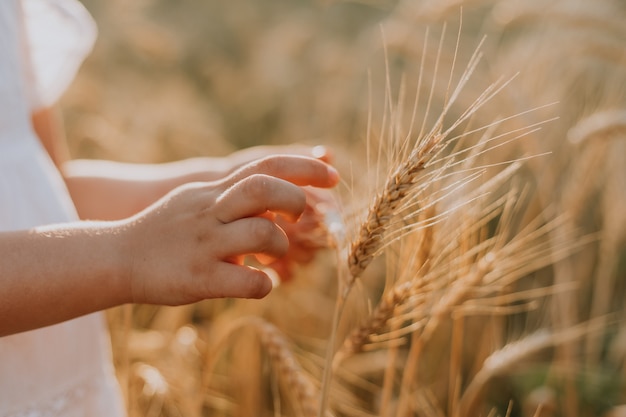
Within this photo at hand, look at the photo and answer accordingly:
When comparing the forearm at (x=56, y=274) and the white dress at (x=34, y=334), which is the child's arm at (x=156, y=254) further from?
the white dress at (x=34, y=334)

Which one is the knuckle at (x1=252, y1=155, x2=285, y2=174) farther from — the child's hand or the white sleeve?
the white sleeve

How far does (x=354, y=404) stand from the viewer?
1111mm

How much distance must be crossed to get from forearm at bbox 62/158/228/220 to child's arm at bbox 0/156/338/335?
26 cm

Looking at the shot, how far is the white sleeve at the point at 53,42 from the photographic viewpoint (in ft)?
2.81

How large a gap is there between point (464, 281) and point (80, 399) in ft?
1.35

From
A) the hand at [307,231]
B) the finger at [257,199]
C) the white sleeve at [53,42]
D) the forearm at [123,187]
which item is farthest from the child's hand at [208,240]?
the white sleeve at [53,42]

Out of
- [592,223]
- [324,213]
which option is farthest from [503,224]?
[592,223]

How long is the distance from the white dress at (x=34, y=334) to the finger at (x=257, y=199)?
29 centimetres

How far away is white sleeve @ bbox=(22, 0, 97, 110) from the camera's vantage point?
33.7 inches

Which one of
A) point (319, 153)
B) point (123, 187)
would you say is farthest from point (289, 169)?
point (123, 187)

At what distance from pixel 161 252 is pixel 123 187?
1.11ft

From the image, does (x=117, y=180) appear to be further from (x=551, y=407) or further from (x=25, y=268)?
(x=551, y=407)

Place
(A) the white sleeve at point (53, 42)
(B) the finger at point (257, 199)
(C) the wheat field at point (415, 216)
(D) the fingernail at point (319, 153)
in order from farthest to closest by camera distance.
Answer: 1. (A) the white sleeve at point (53, 42)
2. (D) the fingernail at point (319, 153)
3. (C) the wheat field at point (415, 216)
4. (B) the finger at point (257, 199)

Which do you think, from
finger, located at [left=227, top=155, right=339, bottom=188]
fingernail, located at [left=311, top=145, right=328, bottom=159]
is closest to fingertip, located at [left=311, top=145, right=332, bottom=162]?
fingernail, located at [left=311, top=145, right=328, bottom=159]
